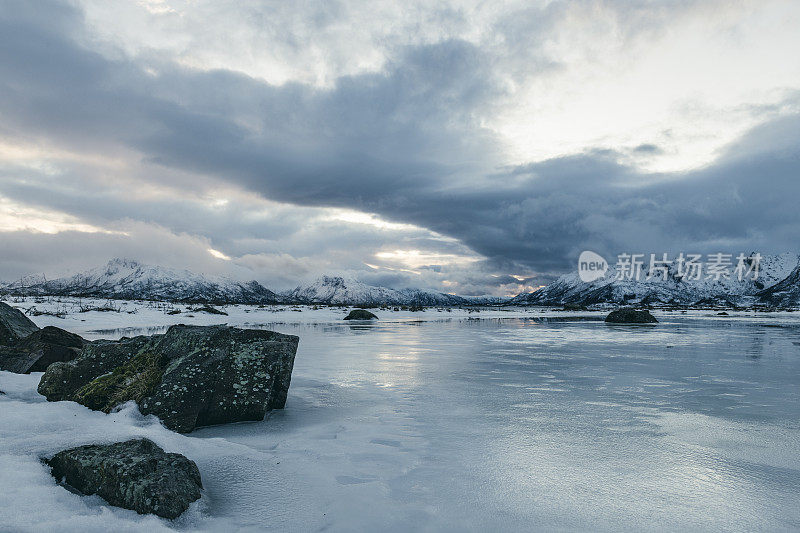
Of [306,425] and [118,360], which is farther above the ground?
[118,360]

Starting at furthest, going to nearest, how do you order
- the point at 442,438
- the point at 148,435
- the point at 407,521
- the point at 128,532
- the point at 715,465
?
1. the point at 442,438
2. the point at 148,435
3. the point at 715,465
4. the point at 407,521
5. the point at 128,532

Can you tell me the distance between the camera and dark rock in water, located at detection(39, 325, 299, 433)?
635 centimetres

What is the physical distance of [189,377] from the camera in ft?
21.5

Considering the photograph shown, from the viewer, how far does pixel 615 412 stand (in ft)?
23.5

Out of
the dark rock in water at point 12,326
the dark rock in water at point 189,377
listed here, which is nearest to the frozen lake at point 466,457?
the dark rock in water at point 189,377

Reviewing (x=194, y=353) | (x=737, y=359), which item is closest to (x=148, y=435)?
(x=194, y=353)

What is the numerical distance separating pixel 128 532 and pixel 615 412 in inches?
280

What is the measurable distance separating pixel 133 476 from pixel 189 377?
2979 mm

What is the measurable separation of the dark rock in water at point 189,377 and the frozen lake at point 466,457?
27cm

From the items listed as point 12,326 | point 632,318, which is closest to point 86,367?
point 12,326

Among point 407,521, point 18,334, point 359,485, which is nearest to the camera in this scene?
point 407,521

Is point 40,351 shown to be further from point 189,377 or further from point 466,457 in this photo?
point 466,457

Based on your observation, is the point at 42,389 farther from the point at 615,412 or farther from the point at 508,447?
the point at 615,412

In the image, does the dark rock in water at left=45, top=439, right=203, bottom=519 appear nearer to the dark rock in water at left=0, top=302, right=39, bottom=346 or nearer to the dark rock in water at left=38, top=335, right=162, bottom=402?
the dark rock in water at left=38, top=335, right=162, bottom=402
